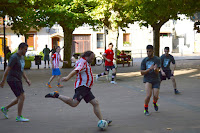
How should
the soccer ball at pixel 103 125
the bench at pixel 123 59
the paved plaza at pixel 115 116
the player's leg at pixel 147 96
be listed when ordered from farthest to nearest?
the bench at pixel 123 59 < the player's leg at pixel 147 96 < the paved plaza at pixel 115 116 < the soccer ball at pixel 103 125

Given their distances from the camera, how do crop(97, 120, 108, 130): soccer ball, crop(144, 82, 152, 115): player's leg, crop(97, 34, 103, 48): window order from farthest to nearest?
1. crop(97, 34, 103, 48): window
2. crop(144, 82, 152, 115): player's leg
3. crop(97, 120, 108, 130): soccer ball

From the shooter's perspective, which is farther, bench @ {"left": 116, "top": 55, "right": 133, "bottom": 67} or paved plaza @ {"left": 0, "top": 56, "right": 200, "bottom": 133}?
bench @ {"left": 116, "top": 55, "right": 133, "bottom": 67}

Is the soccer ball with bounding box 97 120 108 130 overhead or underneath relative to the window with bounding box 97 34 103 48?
underneath

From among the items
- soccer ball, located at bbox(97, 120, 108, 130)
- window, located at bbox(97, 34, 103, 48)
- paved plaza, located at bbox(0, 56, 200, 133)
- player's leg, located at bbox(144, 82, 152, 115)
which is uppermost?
window, located at bbox(97, 34, 103, 48)

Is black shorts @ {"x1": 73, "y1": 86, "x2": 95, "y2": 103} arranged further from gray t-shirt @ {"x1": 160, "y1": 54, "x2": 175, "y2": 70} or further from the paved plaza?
gray t-shirt @ {"x1": 160, "y1": 54, "x2": 175, "y2": 70}

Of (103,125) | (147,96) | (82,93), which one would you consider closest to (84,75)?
(82,93)

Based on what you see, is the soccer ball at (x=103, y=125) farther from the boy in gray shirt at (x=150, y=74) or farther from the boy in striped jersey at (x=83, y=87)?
the boy in gray shirt at (x=150, y=74)

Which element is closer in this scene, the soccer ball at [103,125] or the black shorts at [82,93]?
the soccer ball at [103,125]

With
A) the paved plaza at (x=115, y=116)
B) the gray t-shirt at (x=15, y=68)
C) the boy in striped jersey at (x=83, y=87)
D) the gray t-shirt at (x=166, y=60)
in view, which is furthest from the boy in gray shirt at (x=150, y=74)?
the gray t-shirt at (x=166, y=60)

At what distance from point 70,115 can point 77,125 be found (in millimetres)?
1029

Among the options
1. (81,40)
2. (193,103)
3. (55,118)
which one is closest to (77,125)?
(55,118)

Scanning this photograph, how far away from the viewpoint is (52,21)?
21344 mm

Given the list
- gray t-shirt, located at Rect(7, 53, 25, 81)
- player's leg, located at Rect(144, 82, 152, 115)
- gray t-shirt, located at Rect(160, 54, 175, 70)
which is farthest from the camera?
gray t-shirt, located at Rect(160, 54, 175, 70)

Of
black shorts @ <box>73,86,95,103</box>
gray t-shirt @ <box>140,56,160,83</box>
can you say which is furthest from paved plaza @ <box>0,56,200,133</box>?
gray t-shirt @ <box>140,56,160,83</box>
